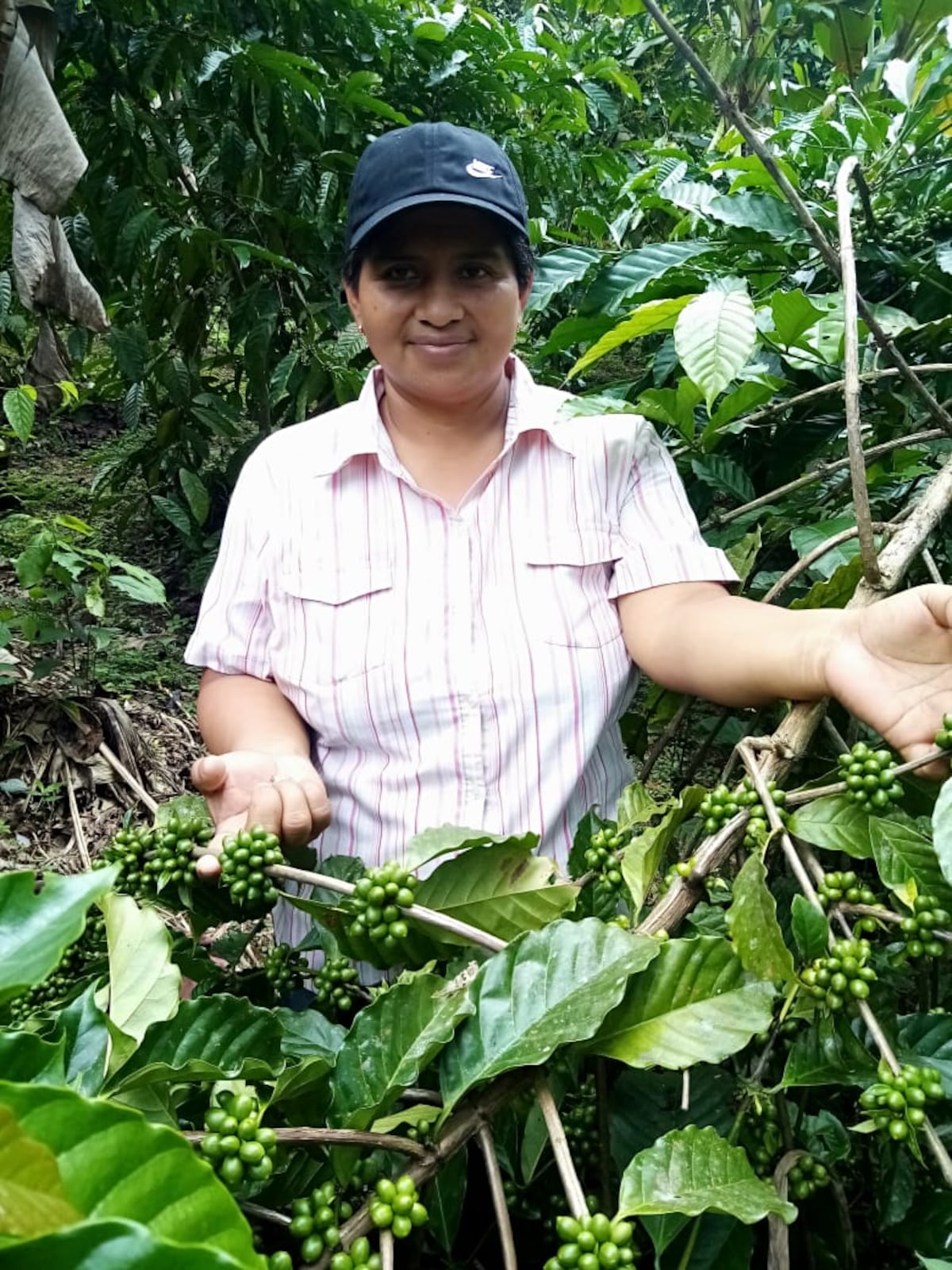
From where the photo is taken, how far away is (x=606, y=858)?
731mm

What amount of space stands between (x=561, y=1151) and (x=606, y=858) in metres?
0.29

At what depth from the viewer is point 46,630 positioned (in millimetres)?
2240

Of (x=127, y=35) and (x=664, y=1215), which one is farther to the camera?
(x=127, y=35)

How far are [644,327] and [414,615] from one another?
424 mm

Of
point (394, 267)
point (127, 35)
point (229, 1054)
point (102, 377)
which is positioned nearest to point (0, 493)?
point (102, 377)

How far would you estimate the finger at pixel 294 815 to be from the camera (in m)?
0.87

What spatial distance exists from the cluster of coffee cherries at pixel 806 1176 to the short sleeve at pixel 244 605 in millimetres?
816

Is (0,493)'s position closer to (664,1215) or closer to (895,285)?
(895,285)

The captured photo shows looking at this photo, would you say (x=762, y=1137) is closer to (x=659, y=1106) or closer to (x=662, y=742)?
(x=659, y=1106)

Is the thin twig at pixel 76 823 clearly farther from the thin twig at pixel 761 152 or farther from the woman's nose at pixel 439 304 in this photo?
the thin twig at pixel 761 152

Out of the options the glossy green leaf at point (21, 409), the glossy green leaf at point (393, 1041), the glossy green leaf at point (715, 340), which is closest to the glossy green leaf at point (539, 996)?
the glossy green leaf at point (393, 1041)

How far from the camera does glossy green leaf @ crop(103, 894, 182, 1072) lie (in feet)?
1.73

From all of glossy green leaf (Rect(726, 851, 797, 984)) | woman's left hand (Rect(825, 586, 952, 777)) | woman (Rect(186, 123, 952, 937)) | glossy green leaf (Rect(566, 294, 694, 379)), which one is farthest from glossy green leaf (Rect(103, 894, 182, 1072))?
glossy green leaf (Rect(566, 294, 694, 379))

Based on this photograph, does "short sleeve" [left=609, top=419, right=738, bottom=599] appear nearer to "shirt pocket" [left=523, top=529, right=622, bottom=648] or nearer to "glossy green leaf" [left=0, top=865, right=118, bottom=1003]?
"shirt pocket" [left=523, top=529, right=622, bottom=648]
